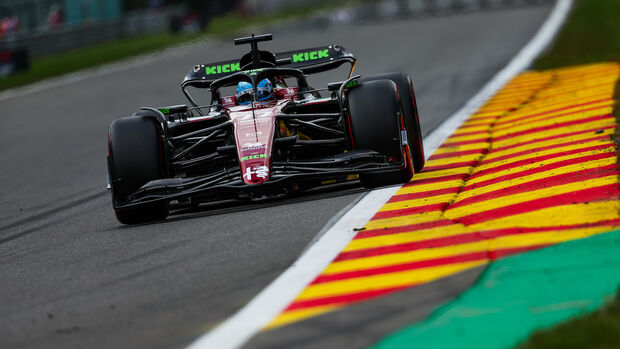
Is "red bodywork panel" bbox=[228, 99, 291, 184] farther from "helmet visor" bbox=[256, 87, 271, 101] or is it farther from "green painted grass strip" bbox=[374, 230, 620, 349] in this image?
"green painted grass strip" bbox=[374, 230, 620, 349]

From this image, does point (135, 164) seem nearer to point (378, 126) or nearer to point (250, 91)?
point (250, 91)

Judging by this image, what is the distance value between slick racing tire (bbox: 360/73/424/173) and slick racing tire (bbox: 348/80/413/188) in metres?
0.54

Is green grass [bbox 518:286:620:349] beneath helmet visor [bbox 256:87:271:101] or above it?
above

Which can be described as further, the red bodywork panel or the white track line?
the red bodywork panel

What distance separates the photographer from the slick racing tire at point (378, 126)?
340 inches

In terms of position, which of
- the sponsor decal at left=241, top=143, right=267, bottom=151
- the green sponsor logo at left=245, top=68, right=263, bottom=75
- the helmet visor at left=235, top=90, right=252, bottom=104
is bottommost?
the sponsor decal at left=241, top=143, right=267, bottom=151

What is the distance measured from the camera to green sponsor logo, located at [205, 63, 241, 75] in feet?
34.6

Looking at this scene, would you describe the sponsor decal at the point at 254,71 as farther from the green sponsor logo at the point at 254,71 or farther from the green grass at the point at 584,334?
the green grass at the point at 584,334

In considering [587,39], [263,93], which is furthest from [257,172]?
[587,39]

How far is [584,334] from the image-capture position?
421 cm

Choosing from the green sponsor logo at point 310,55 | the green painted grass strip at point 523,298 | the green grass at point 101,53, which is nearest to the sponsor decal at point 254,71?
the green sponsor logo at point 310,55

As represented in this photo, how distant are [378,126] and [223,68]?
242 centimetres

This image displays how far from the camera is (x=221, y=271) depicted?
6.17 metres

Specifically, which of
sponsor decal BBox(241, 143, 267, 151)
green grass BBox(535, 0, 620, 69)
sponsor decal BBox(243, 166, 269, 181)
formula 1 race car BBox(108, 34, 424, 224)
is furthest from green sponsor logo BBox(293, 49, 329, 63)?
green grass BBox(535, 0, 620, 69)
